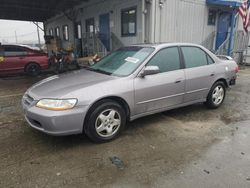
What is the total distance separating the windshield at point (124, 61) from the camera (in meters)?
3.82

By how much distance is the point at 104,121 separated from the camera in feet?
11.2

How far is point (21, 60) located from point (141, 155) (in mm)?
8410

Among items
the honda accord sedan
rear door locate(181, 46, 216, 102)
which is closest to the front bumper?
the honda accord sedan

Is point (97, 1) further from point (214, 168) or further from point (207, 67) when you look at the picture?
point (214, 168)

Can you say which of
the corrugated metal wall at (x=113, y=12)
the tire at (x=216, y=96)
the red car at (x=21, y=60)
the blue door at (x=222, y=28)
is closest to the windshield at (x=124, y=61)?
the tire at (x=216, y=96)

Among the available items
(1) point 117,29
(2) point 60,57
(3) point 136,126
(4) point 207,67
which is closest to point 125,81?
(3) point 136,126

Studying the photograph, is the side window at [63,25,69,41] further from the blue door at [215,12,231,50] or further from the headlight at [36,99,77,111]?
the headlight at [36,99,77,111]

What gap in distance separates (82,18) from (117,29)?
14.1 ft

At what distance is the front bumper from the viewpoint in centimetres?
303

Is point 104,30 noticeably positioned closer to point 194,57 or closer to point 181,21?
point 181,21

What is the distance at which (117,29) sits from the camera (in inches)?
423

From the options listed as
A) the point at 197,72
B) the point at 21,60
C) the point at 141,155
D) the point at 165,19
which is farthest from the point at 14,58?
the point at 141,155

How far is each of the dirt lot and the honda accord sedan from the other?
1.13 feet

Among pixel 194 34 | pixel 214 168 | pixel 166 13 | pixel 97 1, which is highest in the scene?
pixel 97 1
